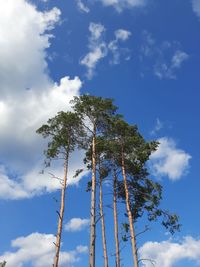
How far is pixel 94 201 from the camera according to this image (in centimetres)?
2225

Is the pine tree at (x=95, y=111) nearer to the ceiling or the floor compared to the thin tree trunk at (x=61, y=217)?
nearer to the ceiling

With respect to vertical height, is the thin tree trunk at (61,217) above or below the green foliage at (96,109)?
below

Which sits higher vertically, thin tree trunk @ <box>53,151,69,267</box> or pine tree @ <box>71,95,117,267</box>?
pine tree @ <box>71,95,117,267</box>

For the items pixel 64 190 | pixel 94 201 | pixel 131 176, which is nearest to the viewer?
pixel 94 201

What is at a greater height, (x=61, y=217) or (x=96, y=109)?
Result: (x=96, y=109)

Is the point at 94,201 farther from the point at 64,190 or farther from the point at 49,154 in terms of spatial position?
the point at 49,154

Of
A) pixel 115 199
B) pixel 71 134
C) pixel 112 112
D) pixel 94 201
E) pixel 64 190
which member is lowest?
pixel 94 201

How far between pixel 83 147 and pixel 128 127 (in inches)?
144

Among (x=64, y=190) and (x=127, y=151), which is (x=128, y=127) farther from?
(x=64, y=190)

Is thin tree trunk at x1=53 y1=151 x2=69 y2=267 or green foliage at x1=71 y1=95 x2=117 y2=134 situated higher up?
green foliage at x1=71 y1=95 x2=117 y2=134

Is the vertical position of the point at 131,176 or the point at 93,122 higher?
the point at 93,122

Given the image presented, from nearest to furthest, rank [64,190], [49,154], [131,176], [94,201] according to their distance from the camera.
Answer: [94,201]
[64,190]
[49,154]
[131,176]

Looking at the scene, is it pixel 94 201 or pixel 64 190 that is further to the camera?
pixel 64 190

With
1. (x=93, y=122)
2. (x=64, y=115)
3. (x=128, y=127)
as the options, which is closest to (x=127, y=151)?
(x=128, y=127)
